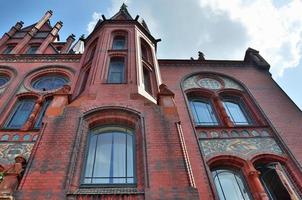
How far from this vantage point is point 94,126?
7.15 meters

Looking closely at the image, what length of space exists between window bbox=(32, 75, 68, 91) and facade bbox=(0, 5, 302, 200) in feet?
0.17

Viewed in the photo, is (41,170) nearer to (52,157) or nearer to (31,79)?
(52,157)

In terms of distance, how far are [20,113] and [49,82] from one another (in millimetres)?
2443

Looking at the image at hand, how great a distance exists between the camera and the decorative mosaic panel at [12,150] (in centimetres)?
773

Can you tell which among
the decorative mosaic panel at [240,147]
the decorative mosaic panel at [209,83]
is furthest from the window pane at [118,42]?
the decorative mosaic panel at [240,147]

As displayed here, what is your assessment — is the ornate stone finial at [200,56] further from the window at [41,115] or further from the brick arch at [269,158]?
the window at [41,115]

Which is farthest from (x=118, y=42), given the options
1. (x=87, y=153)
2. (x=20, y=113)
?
(x=87, y=153)

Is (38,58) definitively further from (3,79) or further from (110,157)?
(110,157)

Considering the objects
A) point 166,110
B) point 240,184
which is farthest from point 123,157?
point 240,184

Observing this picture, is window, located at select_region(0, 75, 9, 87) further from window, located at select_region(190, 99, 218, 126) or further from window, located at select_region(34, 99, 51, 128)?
window, located at select_region(190, 99, 218, 126)

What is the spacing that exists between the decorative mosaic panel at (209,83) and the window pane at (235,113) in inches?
39.9

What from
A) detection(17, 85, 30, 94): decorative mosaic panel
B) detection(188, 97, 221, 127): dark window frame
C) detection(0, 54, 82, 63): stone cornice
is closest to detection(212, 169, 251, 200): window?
detection(188, 97, 221, 127): dark window frame

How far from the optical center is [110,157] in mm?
6426

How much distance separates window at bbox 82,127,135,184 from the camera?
5828mm
